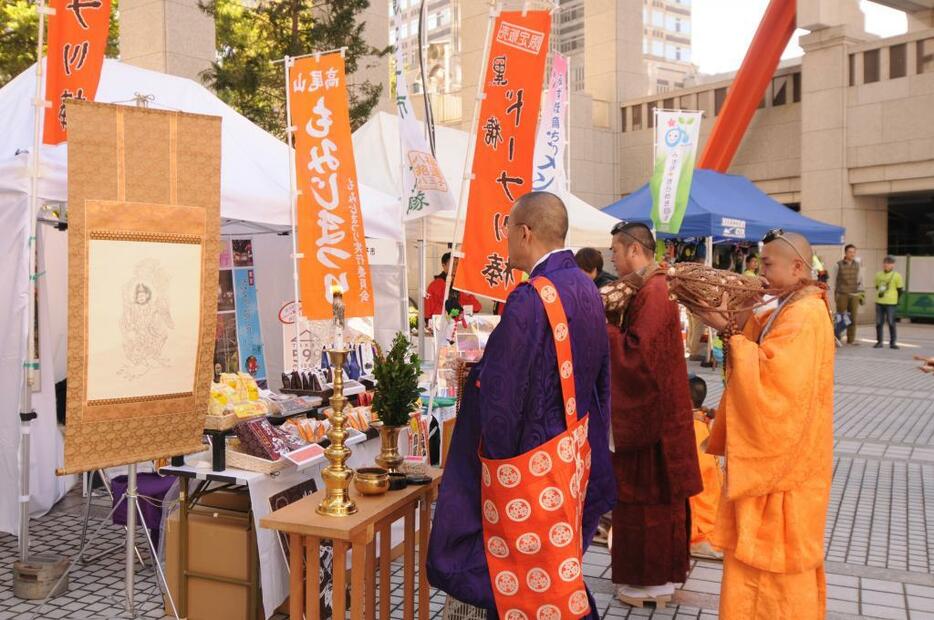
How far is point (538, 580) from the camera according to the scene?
263 centimetres

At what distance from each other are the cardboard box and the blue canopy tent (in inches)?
407

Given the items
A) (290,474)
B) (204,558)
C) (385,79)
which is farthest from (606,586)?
(385,79)

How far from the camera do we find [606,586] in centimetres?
440

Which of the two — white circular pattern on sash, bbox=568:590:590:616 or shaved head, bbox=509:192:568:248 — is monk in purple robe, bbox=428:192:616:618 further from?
white circular pattern on sash, bbox=568:590:590:616

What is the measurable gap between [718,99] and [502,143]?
1829 cm

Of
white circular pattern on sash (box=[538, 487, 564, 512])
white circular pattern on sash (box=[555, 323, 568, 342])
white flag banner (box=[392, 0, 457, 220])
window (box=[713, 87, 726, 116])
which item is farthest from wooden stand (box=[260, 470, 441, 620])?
window (box=[713, 87, 726, 116])

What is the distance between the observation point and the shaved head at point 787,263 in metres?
3.33

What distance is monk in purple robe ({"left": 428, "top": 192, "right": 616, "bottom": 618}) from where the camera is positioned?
2582 mm

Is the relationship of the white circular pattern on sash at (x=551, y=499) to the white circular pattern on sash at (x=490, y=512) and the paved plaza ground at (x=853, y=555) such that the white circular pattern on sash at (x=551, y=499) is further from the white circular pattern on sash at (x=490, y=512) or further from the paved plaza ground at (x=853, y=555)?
the paved plaza ground at (x=853, y=555)

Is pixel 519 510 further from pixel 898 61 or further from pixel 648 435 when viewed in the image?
pixel 898 61

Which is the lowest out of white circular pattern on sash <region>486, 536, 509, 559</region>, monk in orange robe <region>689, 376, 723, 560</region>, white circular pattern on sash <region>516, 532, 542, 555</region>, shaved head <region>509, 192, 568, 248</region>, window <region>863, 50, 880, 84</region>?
monk in orange robe <region>689, 376, 723, 560</region>

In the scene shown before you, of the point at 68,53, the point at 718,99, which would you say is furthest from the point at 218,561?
the point at 718,99

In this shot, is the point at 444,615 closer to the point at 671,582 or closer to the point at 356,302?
the point at 671,582

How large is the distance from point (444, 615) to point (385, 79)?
596 inches
